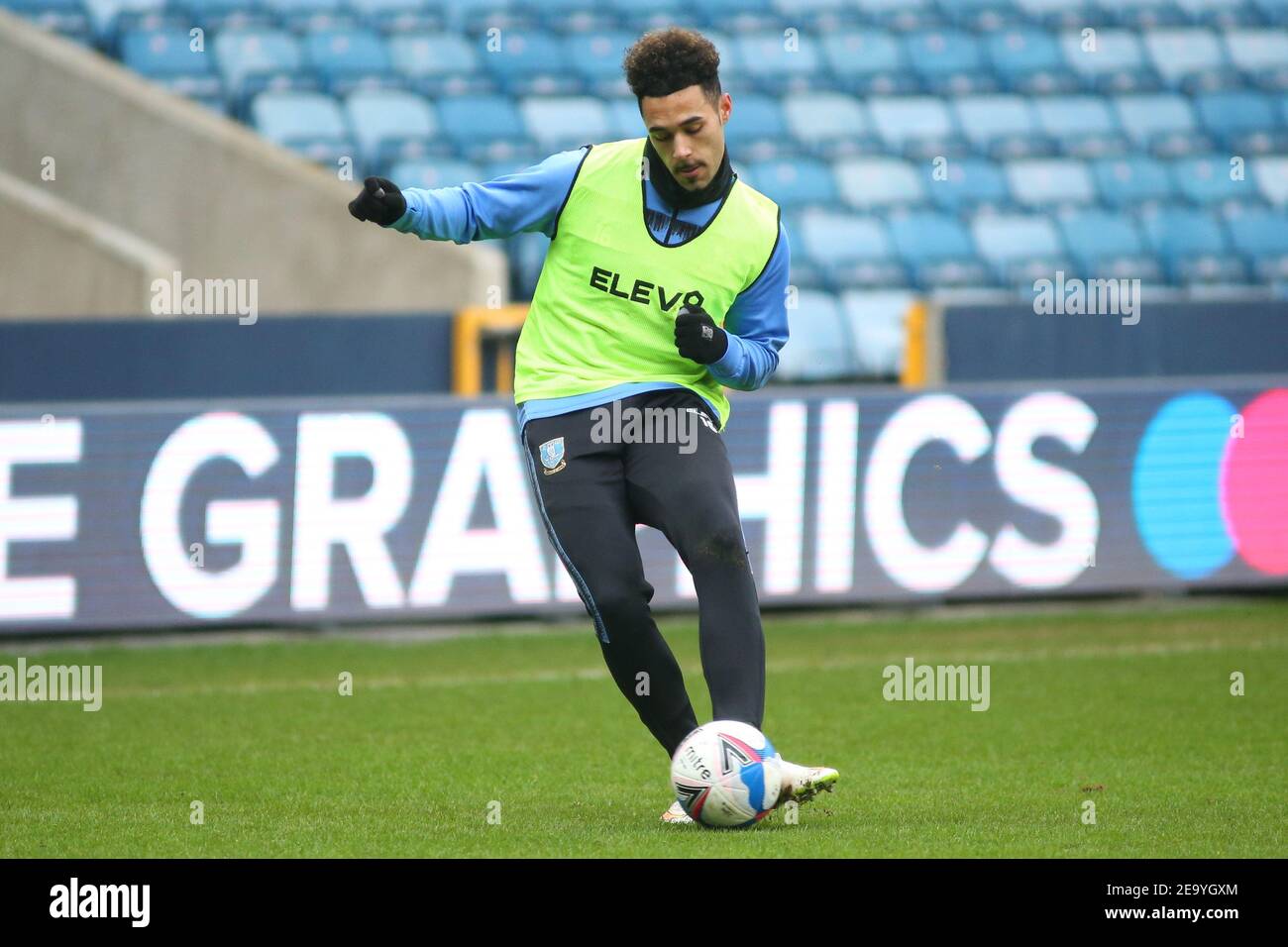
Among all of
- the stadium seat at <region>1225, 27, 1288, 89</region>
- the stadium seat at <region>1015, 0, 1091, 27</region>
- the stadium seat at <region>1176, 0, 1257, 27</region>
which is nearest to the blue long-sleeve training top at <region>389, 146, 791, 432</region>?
the stadium seat at <region>1015, 0, 1091, 27</region>

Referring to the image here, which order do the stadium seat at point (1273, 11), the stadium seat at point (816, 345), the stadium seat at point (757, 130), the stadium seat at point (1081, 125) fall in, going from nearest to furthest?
the stadium seat at point (816, 345)
the stadium seat at point (757, 130)
the stadium seat at point (1081, 125)
the stadium seat at point (1273, 11)

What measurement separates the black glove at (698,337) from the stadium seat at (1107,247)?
10136 millimetres

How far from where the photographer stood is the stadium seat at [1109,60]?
16.6 meters

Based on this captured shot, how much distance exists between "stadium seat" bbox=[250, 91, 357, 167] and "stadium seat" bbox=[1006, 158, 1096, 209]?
5421 millimetres

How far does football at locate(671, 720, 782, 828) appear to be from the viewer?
15.8 ft

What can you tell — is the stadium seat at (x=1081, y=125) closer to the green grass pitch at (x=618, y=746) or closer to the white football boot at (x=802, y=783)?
the green grass pitch at (x=618, y=746)

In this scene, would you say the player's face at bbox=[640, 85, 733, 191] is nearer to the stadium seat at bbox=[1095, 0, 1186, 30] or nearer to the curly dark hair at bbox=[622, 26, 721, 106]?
the curly dark hair at bbox=[622, 26, 721, 106]

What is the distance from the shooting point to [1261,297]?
12.1 m

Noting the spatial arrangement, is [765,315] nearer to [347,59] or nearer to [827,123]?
[347,59]

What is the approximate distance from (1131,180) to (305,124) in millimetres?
6754

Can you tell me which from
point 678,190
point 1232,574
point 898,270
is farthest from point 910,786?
point 898,270

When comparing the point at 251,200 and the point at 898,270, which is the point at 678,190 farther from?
the point at 898,270

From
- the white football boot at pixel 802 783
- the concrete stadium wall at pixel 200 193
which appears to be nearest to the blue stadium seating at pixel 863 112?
the concrete stadium wall at pixel 200 193
